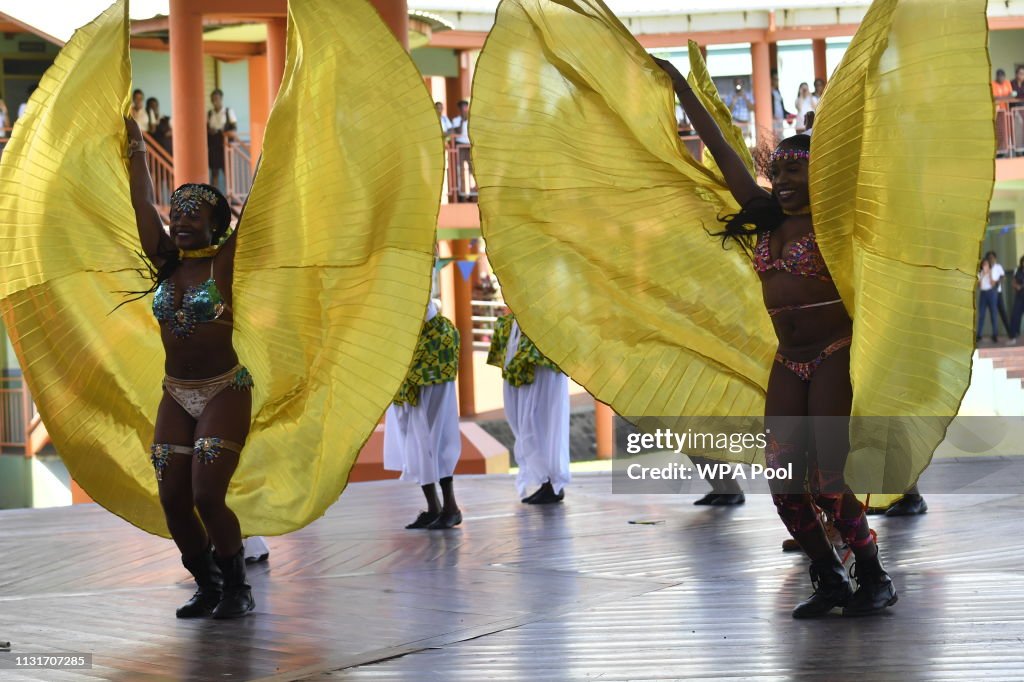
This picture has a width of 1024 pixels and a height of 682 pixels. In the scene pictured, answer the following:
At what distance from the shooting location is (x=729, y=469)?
904 centimetres

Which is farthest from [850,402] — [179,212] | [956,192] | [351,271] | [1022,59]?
[1022,59]

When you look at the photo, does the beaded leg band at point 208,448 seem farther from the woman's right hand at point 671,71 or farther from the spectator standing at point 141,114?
the spectator standing at point 141,114

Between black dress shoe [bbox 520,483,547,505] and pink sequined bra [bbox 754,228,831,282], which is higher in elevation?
pink sequined bra [bbox 754,228,831,282]

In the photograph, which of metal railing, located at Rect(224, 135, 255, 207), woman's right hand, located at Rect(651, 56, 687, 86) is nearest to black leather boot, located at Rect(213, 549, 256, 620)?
woman's right hand, located at Rect(651, 56, 687, 86)

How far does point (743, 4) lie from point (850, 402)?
20.5 metres

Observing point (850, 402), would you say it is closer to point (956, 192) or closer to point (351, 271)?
point (956, 192)

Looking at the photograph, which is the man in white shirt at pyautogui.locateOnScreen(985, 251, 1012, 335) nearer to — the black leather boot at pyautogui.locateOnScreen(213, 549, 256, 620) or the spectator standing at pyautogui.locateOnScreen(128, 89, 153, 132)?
the spectator standing at pyautogui.locateOnScreen(128, 89, 153, 132)

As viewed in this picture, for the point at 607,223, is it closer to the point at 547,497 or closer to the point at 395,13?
the point at 547,497

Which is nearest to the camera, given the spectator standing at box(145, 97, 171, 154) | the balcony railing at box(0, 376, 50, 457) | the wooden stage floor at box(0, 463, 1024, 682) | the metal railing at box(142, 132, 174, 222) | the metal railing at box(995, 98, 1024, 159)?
the wooden stage floor at box(0, 463, 1024, 682)

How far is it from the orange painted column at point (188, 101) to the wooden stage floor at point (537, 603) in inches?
231

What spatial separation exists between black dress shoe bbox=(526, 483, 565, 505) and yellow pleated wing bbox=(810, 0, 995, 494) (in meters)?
5.11

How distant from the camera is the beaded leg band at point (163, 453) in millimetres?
5777

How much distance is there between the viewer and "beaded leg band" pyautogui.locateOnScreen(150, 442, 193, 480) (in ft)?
19.0

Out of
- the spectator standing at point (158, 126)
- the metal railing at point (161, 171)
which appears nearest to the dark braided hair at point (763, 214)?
the metal railing at point (161, 171)
